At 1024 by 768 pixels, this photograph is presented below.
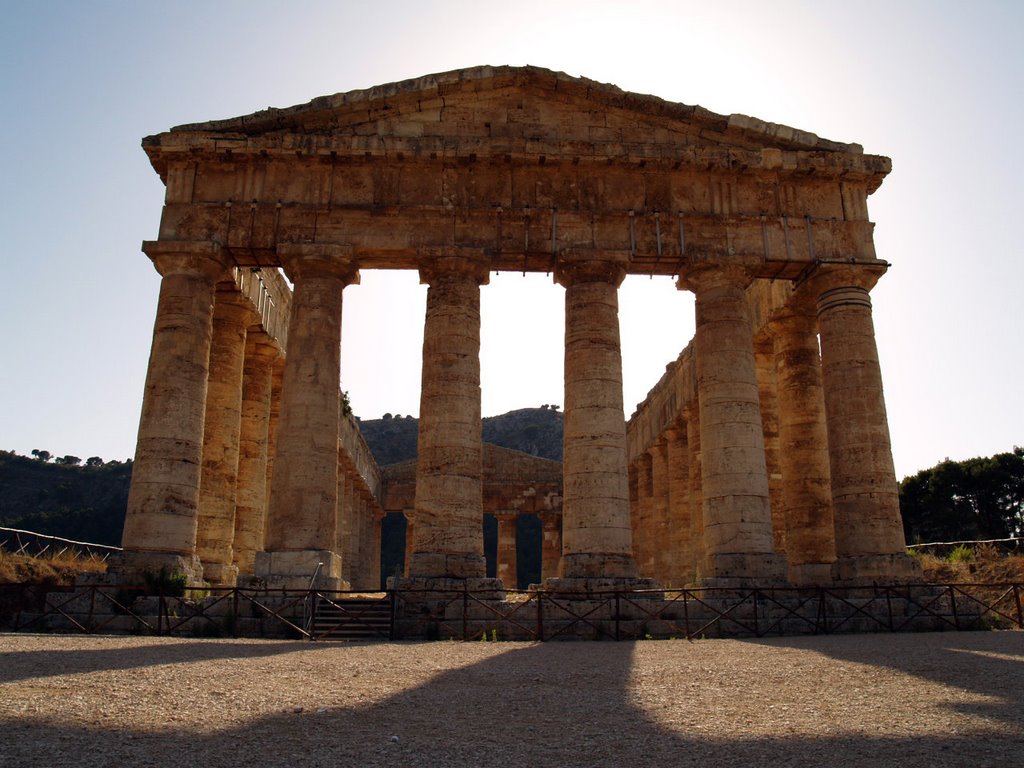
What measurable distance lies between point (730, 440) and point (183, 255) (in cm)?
1358

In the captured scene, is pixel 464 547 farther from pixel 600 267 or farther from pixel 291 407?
pixel 600 267

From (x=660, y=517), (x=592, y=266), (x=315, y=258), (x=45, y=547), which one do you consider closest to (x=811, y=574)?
(x=592, y=266)

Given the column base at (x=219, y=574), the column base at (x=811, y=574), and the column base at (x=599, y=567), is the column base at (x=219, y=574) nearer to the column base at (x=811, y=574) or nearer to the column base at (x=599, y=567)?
the column base at (x=599, y=567)

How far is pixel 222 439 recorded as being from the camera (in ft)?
74.0

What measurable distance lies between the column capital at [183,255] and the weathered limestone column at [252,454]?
173 inches

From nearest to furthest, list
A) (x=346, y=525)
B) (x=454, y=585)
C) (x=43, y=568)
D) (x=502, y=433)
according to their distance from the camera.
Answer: (x=454, y=585)
(x=43, y=568)
(x=346, y=525)
(x=502, y=433)

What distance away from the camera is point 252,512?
2486 cm

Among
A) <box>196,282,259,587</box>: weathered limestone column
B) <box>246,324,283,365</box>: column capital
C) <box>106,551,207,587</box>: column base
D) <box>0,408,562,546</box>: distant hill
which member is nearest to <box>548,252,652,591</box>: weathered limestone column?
<box>106,551,207,587</box>: column base

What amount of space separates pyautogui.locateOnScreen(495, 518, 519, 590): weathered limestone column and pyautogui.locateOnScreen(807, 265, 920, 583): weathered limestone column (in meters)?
23.3

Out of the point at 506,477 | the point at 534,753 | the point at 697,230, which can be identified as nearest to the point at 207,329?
the point at 697,230

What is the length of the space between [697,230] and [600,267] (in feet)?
9.10

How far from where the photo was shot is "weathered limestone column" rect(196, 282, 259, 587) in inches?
874

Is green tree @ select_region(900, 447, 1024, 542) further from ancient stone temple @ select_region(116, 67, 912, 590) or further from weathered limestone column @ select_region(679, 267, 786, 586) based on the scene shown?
weathered limestone column @ select_region(679, 267, 786, 586)

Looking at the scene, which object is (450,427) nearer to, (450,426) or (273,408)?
(450,426)
